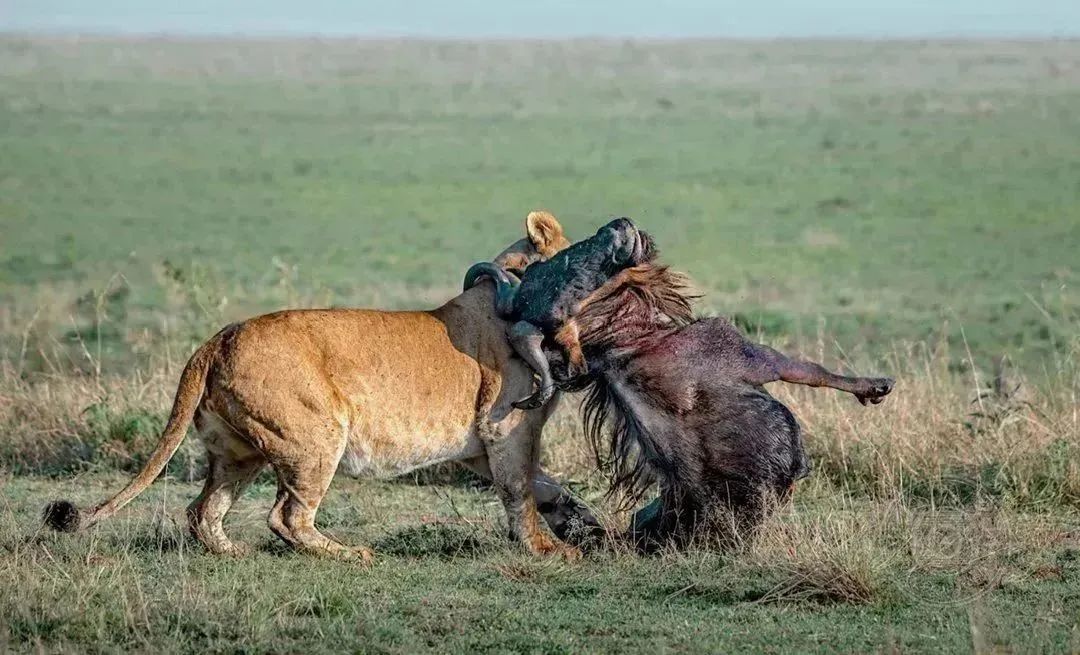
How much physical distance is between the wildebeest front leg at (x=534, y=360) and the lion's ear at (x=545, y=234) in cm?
81

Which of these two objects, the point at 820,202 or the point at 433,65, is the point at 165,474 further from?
the point at 433,65

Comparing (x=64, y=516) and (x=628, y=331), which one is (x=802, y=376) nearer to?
(x=628, y=331)

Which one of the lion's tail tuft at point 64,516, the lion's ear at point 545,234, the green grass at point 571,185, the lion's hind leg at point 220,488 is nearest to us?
the lion's tail tuft at point 64,516

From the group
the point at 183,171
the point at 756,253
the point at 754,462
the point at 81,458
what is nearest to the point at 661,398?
the point at 754,462

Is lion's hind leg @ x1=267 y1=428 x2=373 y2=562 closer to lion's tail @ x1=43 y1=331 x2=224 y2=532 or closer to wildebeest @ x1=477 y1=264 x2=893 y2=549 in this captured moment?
lion's tail @ x1=43 y1=331 x2=224 y2=532

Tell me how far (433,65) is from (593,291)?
7431 cm

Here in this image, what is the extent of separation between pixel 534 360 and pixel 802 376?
116cm

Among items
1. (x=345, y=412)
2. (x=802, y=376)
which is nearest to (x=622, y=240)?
(x=802, y=376)

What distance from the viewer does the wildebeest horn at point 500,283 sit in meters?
7.78

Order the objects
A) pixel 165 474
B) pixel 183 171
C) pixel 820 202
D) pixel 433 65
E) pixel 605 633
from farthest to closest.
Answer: pixel 433 65 → pixel 183 171 → pixel 820 202 → pixel 165 474 → pixel 605 633

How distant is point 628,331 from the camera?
24.5ft

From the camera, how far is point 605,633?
20.5 feet

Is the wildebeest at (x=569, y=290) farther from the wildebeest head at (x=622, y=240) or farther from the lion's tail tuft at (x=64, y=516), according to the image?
the lion's tail tuft at (x=64, y=516)

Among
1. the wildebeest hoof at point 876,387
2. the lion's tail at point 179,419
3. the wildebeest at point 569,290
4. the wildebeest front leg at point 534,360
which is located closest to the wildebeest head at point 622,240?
the wildebeest at point 569,290
